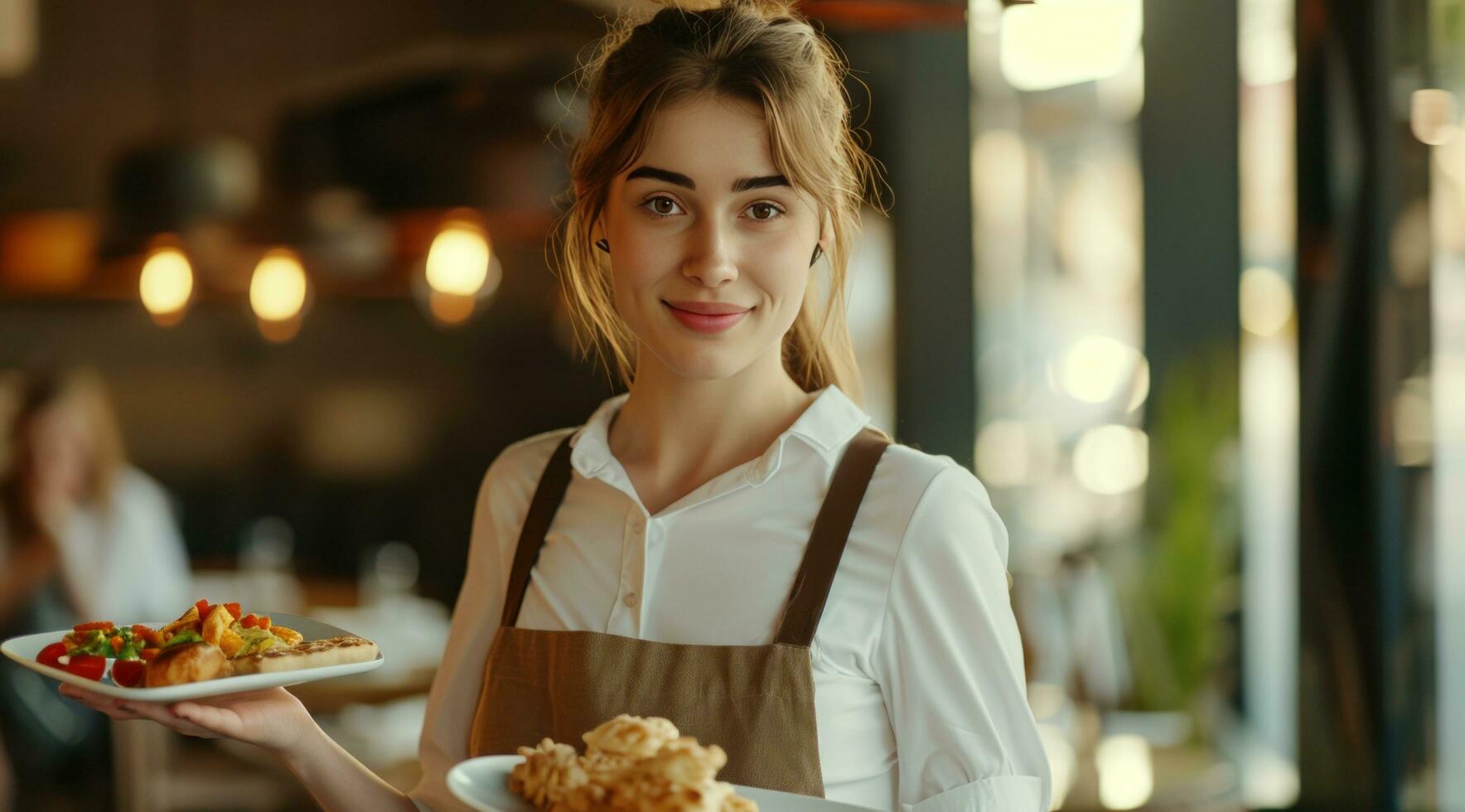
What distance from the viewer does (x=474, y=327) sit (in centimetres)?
605

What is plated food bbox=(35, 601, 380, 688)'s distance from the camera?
1159mm

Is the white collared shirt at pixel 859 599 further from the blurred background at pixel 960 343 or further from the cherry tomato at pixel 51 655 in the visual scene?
the blurred background at pixel 960 343

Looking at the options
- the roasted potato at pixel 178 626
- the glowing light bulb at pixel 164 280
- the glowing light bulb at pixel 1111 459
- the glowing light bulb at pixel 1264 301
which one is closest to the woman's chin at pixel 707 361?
the roasted potato at pixel 178 626

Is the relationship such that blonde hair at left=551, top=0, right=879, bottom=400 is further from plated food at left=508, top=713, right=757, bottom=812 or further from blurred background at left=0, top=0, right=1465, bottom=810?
blurred background at left=0, top=0, right=1465, bottom=810

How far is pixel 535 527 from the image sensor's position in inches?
59.8

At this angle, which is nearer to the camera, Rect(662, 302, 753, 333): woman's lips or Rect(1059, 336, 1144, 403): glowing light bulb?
Rect(662, 302, 753, 333): woman's lips

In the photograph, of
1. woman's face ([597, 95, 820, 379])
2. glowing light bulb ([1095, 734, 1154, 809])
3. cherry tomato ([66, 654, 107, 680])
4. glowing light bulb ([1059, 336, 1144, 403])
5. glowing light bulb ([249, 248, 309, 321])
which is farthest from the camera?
glowing light bulb ([1059, 336, 1144, 403])

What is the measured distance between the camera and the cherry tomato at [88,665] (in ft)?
4.08

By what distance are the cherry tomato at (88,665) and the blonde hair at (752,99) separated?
66cm

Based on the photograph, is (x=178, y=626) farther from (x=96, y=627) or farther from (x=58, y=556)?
(x=58, y=556)

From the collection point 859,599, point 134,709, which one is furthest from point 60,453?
point 859,599

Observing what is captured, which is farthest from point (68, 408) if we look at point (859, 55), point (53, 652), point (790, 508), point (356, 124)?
point (790, 508)

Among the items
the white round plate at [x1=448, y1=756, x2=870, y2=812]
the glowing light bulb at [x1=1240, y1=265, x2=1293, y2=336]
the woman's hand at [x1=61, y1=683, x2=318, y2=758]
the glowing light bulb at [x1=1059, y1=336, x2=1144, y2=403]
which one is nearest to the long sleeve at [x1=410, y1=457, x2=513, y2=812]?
the woman's hand at [x1=61, y1=683, x2=318, y2=758]

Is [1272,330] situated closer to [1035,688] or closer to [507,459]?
[1035,688]
